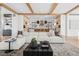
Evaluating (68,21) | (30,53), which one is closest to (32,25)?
(68,21)

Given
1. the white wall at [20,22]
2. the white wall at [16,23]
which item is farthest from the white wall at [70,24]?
the white wall at [16,23]

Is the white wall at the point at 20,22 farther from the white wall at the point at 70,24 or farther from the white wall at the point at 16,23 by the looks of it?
the white wall at the point at 70,24

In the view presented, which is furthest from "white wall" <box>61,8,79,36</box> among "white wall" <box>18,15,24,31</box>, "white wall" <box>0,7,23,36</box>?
"white wall" <box>0,7,23,36</box>

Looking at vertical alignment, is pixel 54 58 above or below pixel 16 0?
below

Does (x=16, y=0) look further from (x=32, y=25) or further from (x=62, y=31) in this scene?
(x=32, y=25)

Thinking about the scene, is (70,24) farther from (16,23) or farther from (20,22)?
(16,23)

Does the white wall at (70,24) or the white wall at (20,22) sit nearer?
the white wall at (70,24)

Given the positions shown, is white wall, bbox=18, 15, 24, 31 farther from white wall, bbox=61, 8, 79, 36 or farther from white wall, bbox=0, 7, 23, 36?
white wall, bbox=61, 8, 79, 36

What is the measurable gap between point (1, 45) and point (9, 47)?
0.42 metres

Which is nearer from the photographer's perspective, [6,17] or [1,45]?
[1,45]

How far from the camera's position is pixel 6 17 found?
1450 cm

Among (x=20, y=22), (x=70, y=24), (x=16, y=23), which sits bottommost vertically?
(x=70, y=24)

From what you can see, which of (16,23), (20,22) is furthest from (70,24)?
(16,23)

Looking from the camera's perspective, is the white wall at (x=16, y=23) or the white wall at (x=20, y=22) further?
the white wall at (x=20, y=22)
